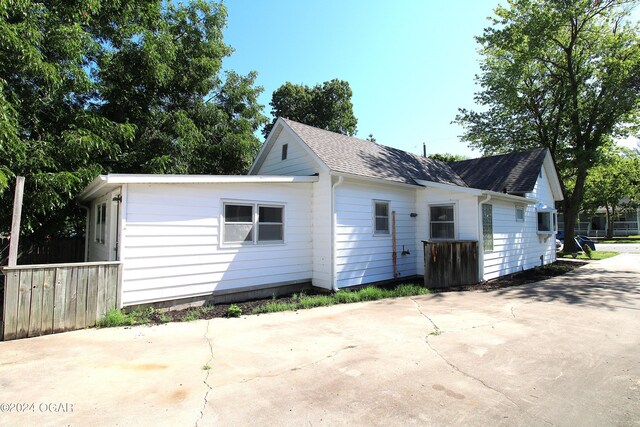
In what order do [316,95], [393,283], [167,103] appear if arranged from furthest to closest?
[316,95] < [167,103] < [393,283]

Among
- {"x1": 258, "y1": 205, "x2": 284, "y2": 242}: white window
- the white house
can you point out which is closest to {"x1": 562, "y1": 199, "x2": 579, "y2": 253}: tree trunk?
the white house

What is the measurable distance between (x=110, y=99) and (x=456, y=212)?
39.7 ft

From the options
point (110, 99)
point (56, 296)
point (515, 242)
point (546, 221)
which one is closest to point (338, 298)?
point (56, 296)

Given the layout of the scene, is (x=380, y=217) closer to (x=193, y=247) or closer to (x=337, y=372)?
(x=193, y=247)

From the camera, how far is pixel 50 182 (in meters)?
8.54

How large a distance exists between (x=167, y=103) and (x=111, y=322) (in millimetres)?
10006

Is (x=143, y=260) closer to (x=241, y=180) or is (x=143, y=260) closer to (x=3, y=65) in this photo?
(x=241, y=180)

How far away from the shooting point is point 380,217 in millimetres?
10328

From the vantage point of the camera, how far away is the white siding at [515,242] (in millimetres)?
11367

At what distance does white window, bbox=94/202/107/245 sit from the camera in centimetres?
883

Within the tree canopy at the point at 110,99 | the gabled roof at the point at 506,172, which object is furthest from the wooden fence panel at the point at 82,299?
the gabled roof at the point at 506,172

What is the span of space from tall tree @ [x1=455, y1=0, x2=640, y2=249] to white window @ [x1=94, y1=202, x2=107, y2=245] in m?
20.7

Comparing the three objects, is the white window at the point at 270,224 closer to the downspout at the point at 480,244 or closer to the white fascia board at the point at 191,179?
the white fascia board at the point at 191,179

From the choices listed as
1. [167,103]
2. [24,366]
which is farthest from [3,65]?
[24,366]
